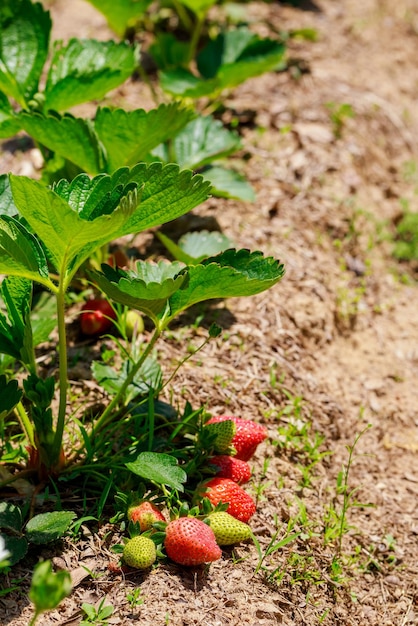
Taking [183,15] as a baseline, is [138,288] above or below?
below

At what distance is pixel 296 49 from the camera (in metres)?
3.66

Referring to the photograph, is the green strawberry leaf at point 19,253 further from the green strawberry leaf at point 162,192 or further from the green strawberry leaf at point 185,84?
the green strawberry leaf at point 185,84

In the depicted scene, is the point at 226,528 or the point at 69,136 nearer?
the point at 226,528

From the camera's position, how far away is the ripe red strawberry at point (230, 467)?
171 centimetres

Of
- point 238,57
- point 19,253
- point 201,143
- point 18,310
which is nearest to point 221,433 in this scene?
point 18,310

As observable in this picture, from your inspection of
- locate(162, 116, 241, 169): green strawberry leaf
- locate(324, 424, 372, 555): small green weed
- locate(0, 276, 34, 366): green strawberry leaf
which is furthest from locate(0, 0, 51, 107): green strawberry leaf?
locate(324, 424, 372, 555): small green weed

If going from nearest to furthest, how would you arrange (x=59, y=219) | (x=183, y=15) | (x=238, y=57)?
(x=59, y=219), (x=238, y=57), (x=183, y=15)

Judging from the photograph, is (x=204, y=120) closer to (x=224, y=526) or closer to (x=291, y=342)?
(x=291, y=342)

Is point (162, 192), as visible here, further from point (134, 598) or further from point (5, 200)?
point (134, 598)

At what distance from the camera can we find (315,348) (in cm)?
237

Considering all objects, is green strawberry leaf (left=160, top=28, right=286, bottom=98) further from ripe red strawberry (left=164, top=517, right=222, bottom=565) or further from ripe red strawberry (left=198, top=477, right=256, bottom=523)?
ripe red strawberry (left=164, top=517, right=222, bottom=565)

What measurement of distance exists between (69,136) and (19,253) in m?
0.62

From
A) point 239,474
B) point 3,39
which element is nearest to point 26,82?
point 3,39

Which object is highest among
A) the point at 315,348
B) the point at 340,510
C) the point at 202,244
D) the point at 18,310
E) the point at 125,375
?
the point at 18,310
